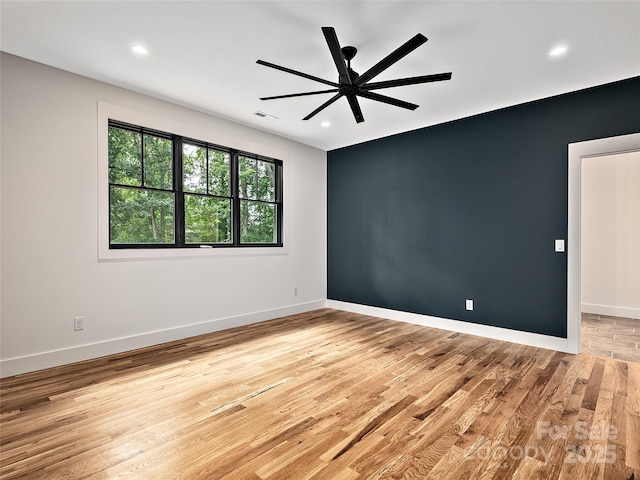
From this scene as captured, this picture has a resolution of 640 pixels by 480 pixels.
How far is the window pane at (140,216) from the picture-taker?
11.5 ft

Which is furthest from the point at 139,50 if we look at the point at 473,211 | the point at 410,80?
the point at 473,211

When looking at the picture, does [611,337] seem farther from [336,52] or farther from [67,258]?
[67,258]

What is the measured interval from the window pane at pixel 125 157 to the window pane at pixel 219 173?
87cm

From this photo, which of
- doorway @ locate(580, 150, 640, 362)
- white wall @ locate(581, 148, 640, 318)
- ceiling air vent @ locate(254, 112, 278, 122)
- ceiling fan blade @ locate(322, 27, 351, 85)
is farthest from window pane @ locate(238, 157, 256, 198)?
white wall @ locate(581, 148, 640, 318)

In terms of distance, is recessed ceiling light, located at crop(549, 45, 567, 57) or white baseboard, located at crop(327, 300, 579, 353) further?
white baseboard, located at crop(327, 300, 579, 353)

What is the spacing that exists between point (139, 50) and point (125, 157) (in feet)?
4.03

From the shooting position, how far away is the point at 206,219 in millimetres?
4277

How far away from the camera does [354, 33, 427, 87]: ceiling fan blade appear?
2.02 meters

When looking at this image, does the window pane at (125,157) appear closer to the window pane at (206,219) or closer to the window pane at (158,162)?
the window pane at (158,162)

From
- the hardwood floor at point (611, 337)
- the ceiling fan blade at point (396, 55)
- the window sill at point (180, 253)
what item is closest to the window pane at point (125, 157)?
the window sill at point (180, 253)

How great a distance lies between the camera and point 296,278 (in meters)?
5.36

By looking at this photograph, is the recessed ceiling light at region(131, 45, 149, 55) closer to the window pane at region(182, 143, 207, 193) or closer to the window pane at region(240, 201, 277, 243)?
the window pane at region(182, 143, 207, 193)

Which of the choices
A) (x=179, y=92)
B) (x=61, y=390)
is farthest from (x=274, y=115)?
(x=61, y=390)

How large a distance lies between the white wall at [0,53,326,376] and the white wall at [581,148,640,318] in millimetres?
5728
